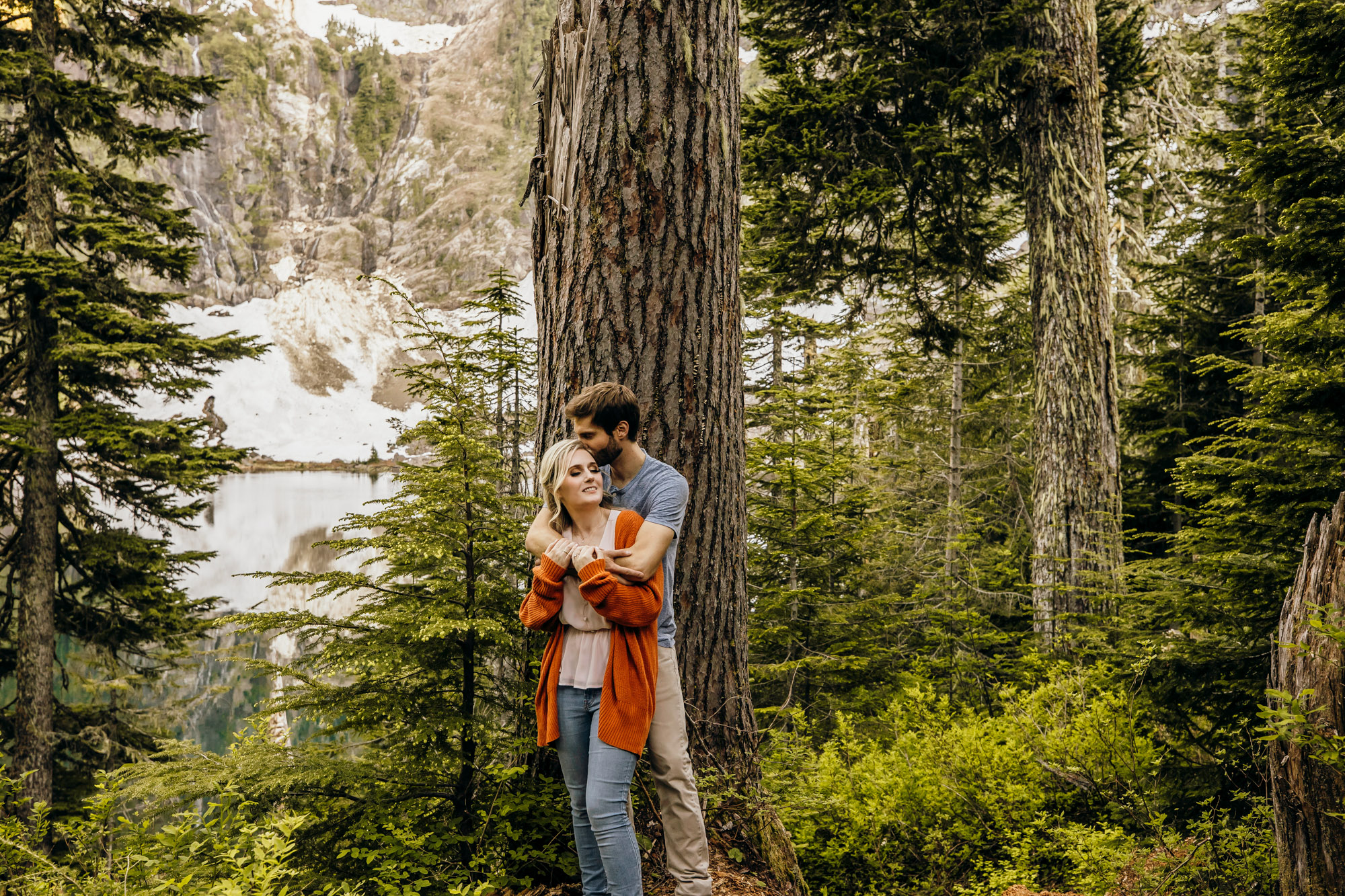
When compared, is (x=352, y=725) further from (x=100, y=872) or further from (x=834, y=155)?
(x=834, y=155)

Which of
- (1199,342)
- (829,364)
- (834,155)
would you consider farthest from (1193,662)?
(829,364)

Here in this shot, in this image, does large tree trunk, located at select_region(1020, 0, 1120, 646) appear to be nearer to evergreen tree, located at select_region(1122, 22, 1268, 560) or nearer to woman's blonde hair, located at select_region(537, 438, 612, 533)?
evergreen tree, located at select_region(1122, 22, 1268, 560)

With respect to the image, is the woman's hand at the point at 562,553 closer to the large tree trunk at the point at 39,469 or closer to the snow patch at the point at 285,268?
the large tree trunk at the point at 39,469

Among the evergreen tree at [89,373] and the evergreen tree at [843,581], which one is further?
the evergreen tree at [89,373]

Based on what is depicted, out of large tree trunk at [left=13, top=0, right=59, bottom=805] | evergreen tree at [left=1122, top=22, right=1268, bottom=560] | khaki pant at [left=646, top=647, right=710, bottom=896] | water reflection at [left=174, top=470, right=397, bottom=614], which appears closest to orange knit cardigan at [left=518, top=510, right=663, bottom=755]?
khaki pant at [left=646, top=647, right=710, bottom=896]

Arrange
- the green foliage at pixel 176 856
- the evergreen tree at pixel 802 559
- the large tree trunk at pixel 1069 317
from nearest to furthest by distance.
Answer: the green foliage at pixel 176 856 → the large tree trunk at pixel 1069 317 → the evergreen tree at pixel 802 559

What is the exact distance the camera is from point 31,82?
9.62m

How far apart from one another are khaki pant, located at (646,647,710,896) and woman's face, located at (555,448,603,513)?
2.19ft

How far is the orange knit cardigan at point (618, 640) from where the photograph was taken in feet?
7.46

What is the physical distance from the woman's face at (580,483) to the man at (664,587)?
109 mm

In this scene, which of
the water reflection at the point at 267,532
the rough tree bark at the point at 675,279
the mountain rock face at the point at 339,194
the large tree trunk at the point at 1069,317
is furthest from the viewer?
the mountain rock face at the point at 339,194

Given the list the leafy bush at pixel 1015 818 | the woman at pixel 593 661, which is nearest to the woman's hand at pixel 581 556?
the woman at pixel 593 661

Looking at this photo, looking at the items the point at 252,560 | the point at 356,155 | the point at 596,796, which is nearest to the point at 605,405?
the point at 596,796

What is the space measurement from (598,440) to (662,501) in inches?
12.7
